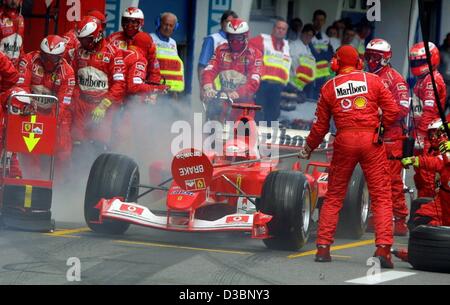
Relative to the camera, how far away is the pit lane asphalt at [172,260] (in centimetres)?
1028

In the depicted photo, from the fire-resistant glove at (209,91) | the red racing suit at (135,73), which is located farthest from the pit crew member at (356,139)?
the red racing suit at (135,73)

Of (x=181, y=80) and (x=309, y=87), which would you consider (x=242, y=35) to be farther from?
(x=309, y=87)

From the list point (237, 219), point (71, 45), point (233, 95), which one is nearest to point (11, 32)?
point (71, 45)

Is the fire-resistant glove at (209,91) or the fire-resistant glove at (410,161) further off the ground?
the fire-resistant glove at (209,91)

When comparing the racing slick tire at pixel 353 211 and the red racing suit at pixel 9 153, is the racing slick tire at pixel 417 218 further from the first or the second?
the red racing suit at pixel 9 153

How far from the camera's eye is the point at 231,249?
12.2 metres

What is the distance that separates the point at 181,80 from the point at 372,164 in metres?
6.92

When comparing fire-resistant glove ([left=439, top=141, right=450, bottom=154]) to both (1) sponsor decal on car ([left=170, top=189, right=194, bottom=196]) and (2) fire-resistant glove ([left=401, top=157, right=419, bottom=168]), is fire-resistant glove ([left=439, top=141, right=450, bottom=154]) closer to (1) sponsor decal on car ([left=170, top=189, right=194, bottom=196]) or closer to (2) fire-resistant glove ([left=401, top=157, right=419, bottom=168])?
(2) fire-resistant glove ([left=401, top=157, right=419, bottom=168])

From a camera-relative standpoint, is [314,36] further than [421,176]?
Yes

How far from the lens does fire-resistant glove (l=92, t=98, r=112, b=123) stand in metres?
15.8

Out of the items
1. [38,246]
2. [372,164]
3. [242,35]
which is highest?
[242,35]

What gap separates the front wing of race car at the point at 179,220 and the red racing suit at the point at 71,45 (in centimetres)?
415

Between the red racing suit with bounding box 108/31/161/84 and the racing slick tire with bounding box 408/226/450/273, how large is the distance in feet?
20.1
